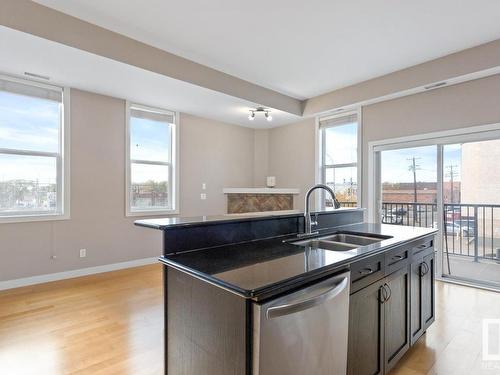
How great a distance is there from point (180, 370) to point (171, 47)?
3327 millimetres

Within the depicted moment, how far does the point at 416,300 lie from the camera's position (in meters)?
2.11

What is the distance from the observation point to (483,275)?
3715 millimetres

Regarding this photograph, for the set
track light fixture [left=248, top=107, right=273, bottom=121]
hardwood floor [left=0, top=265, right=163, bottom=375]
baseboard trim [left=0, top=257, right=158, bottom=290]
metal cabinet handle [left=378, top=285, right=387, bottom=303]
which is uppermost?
track light fixture [left=248, top=107, right=273, bottom=121]

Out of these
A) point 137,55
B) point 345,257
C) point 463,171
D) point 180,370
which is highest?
point 137,55

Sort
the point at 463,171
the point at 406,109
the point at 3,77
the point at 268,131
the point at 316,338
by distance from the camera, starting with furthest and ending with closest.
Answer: the point at 268,131, the point at 406,109, the point at 463,171, the point at 3,77, the point at 316,338

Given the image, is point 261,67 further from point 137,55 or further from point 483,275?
point 483,275

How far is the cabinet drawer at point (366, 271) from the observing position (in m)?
1.51

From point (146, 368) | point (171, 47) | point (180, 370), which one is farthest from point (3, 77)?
point (180, 370)

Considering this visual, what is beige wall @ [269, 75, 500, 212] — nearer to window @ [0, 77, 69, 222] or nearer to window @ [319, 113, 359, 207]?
window @ [319, 113, 359, 207]

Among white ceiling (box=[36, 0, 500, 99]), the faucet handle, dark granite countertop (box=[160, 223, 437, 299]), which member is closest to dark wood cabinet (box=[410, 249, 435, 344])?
dark granite countertop (box=[160, 223, 437, 299])

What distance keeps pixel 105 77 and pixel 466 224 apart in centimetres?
510

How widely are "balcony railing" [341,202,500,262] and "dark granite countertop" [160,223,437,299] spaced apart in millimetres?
2699

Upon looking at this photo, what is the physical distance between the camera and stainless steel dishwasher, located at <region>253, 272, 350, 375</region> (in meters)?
1.06

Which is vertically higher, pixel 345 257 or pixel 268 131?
pixel 268 131
